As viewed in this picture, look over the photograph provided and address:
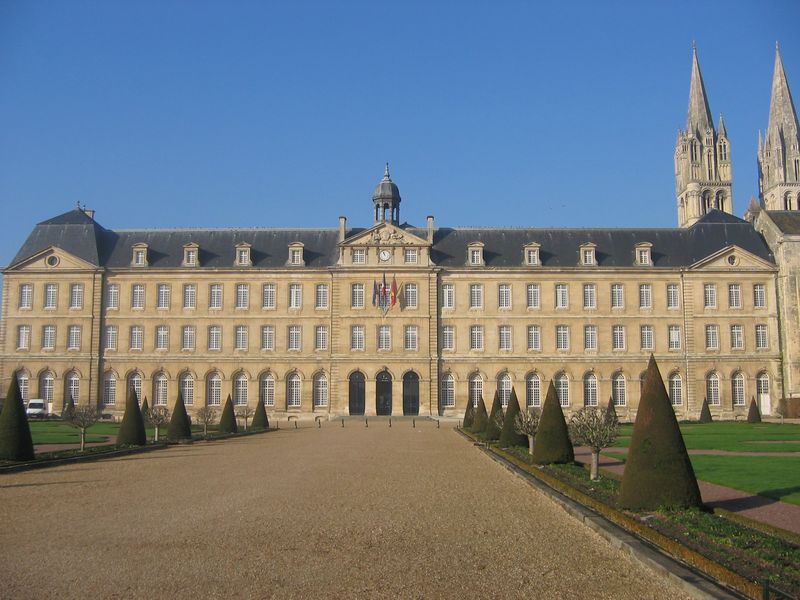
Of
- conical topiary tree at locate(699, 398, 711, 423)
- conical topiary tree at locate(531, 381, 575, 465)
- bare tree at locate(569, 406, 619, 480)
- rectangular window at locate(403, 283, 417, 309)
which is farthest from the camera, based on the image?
rectangular window at locate(403, 283, 417, 309)

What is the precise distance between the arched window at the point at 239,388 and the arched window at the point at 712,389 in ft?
80.5

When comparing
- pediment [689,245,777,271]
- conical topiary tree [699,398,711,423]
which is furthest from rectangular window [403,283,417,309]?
conical topiary tree [699,398,711,423]

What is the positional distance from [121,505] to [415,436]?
18.2 meters

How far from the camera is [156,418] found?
1067 inches

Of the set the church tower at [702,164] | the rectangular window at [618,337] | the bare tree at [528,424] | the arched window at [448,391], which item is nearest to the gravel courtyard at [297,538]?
the bare tree at [528,424]

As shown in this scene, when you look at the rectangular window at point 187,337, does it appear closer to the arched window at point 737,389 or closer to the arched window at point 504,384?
the arched window at point 504,384

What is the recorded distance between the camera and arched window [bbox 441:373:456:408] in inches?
1742

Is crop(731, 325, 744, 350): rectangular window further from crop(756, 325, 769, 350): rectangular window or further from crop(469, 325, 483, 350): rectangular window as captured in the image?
crop(469, 325, 483, 350): rectangular window

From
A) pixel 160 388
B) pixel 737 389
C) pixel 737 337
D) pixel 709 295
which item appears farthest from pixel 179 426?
pixel 737 337

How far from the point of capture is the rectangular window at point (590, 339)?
44.4m

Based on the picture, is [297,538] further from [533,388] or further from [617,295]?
[617,295]

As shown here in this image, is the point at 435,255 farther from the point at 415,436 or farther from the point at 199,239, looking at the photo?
the point at 415,436

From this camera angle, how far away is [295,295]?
4506 cm

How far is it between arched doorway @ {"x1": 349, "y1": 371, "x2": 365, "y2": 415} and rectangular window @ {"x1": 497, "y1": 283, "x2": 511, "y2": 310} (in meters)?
8.35
